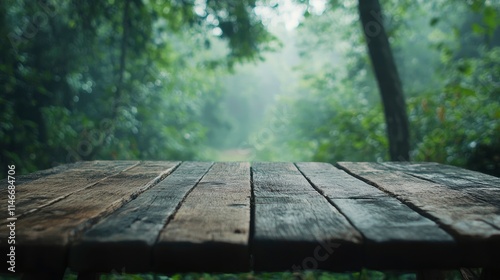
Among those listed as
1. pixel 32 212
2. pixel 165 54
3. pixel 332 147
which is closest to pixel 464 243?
pixel 32 212

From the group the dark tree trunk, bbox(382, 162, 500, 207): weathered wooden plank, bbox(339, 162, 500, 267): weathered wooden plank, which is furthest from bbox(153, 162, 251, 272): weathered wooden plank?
the dark tree trunk

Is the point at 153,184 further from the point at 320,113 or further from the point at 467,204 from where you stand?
the point at 320,113

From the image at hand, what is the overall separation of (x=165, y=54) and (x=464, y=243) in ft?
23.3

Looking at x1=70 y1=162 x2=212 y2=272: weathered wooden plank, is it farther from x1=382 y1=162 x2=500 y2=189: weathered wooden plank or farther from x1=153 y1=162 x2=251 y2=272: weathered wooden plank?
x1=382 y1=162 x2=500 y2=189: weathered wooden plank

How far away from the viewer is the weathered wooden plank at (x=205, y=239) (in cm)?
80

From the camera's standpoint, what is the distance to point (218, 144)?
104 feet

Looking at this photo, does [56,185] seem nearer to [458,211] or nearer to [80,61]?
[458,211]

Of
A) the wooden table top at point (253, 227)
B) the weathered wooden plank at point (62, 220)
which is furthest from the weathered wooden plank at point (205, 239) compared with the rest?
the weathered wooden plank at point (62, 220)

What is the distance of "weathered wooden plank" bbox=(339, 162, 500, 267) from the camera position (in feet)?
2.72

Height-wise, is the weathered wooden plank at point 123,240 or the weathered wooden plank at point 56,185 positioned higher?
the weathered wooden plank at point 56,185

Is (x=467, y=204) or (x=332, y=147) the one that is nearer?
(x=467, y=204)

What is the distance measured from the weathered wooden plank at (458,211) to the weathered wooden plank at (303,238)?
0.73 ft

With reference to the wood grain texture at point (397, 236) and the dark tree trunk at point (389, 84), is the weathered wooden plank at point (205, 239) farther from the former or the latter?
the dark tree trunk at point (389, 84)

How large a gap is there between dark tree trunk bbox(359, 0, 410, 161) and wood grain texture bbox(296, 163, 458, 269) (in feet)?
9.77
